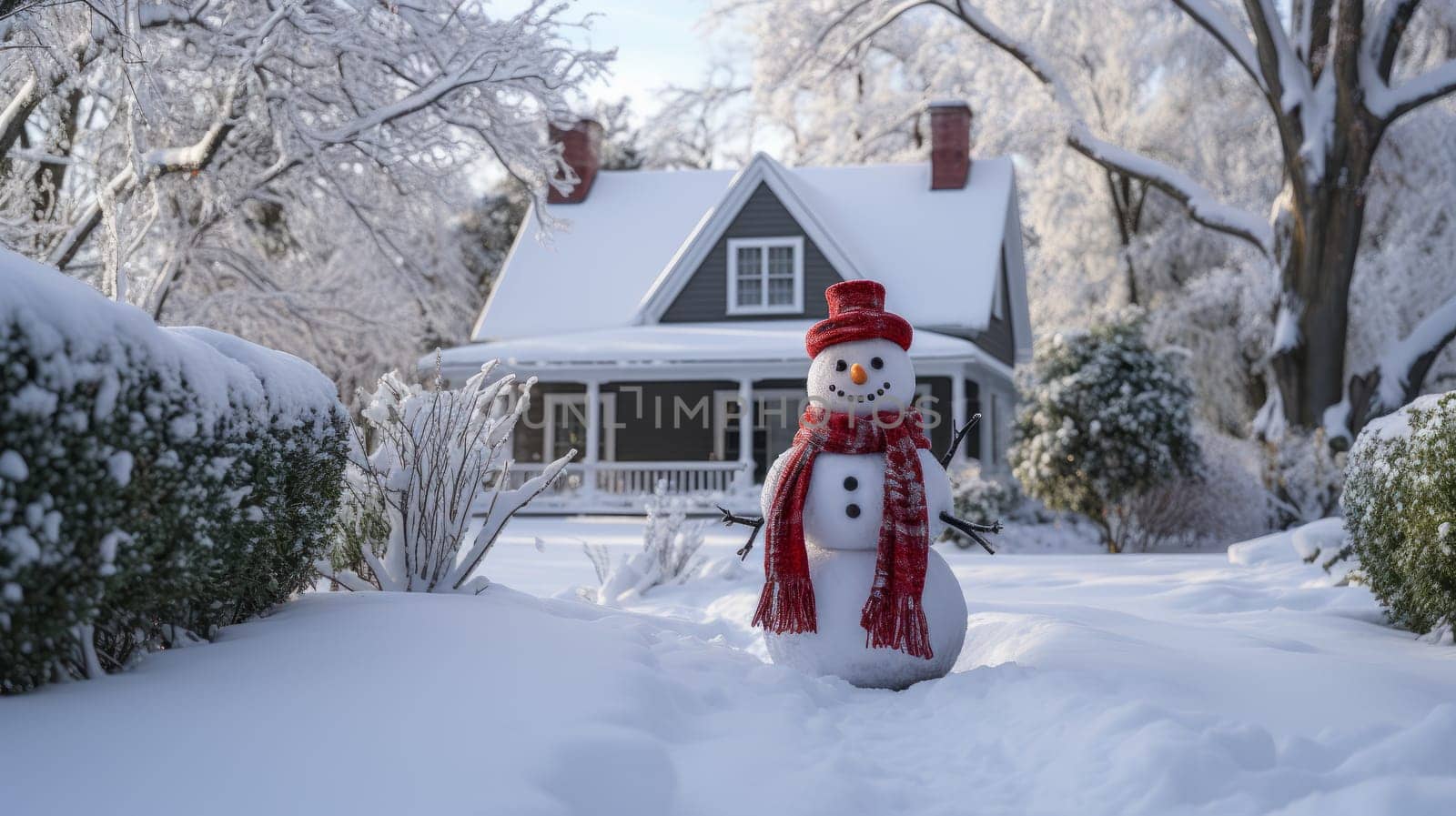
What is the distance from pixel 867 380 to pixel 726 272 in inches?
560

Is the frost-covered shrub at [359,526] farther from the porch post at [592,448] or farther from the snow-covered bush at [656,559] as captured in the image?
the porch post at [592,448]

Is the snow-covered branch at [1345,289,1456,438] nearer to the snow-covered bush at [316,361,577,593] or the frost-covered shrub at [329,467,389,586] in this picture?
the snow-covered bush at [316,361,577,593]

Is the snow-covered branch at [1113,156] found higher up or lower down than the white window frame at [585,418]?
higher up

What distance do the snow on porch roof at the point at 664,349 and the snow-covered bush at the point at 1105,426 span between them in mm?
2304

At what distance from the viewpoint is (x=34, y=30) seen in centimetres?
707

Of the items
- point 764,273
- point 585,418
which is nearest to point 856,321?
point 764,273

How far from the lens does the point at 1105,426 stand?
12.9m

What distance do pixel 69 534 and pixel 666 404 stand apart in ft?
55.0

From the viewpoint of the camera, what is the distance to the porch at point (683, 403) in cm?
1648

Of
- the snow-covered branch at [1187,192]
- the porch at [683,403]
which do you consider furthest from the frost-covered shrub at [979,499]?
the snow-covered branch at [1187,192]

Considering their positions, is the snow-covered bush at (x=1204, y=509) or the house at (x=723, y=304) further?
the house at (x=723, y=304)

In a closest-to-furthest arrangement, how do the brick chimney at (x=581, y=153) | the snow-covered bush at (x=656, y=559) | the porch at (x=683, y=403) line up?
the snow-covered bush at (x=656, y=559)
the porch at (x=683, y=403)
the brick chimney at (x=581, y=153)

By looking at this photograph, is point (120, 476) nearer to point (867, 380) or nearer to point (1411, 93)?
point (867, 380)

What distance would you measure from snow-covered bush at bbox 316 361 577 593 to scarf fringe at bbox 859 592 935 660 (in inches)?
72.1
